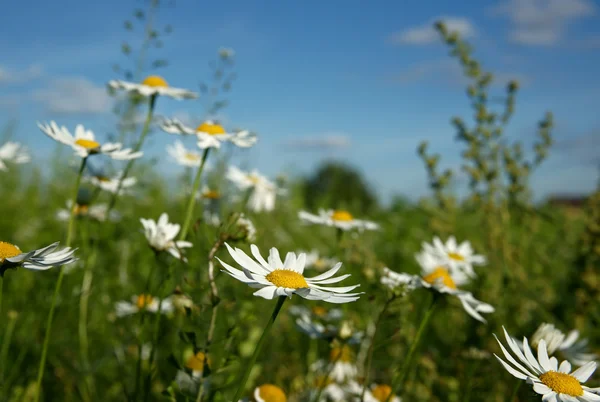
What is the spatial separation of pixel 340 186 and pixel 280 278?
804cm

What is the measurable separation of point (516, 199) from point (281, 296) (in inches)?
85.8

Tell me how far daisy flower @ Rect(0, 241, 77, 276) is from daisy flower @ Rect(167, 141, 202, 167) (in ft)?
4.54

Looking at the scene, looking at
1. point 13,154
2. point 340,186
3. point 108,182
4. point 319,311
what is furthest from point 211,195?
point 340,186

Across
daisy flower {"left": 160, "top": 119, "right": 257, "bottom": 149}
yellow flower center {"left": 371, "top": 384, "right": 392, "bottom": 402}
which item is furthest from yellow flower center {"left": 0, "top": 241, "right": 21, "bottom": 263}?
yellow flower center {"left": 371, "top": 384, "right": 392, "bottom": 402}

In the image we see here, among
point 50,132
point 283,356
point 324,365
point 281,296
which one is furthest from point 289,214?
point 281,296

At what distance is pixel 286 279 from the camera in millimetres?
1119

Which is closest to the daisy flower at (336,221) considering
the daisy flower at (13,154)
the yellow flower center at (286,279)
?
the daisy flower at (13,154)

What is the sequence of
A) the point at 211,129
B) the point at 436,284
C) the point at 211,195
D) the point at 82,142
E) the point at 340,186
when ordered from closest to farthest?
the point at 436,284 < the point at 82,142 < the point at 211,129 < the point at 211,195 < the point at 340,186

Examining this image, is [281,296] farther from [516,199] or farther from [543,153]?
[543,153]

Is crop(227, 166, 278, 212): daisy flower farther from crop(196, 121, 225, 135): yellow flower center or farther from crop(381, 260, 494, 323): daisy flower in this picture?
→ crop(381, 260, 494, 323): daisy flower

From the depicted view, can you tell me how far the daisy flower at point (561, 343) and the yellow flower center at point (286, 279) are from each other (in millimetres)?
750

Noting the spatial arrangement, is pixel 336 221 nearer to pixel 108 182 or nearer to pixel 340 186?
pixel 108 182

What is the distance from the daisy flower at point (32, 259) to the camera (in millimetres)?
1094

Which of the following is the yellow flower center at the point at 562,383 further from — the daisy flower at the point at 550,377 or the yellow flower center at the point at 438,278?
the yellow flower center at the point at 438,278
